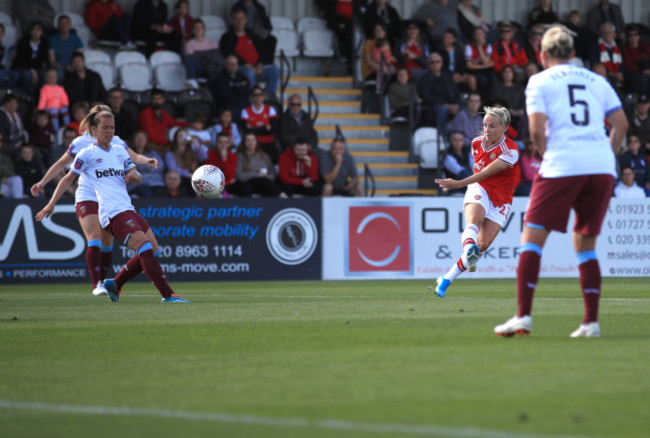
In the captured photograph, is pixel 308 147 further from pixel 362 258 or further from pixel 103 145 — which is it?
pixel 103 145

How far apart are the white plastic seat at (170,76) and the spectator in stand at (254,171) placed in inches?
110

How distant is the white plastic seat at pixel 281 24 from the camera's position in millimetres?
26922

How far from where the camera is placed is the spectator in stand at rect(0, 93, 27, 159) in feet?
67.0

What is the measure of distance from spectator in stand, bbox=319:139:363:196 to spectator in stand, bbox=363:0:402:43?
4403mm

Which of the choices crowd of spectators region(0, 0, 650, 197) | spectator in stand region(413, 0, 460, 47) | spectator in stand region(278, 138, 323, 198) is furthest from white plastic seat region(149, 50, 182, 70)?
spectator in stand region(413, 0, 460, 47)

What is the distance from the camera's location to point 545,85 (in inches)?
321

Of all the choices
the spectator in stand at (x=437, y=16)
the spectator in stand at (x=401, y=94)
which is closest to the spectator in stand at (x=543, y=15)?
the spectator in stand at (x=437, y=16)

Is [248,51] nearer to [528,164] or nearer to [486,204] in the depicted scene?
[528,164]

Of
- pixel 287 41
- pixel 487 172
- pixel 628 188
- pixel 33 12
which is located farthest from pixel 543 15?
pixel 487 172

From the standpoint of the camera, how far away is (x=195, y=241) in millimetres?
19500

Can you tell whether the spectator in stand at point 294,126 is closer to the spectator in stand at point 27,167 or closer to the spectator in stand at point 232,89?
the spectator in stand at point 232,89

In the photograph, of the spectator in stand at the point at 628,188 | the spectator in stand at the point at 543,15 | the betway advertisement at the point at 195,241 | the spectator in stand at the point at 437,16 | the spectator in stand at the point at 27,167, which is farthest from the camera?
the spectator in stand at the point at 543,15

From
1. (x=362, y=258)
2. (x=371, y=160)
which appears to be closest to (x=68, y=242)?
(x=362, y=258)

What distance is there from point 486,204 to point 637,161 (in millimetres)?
11782
